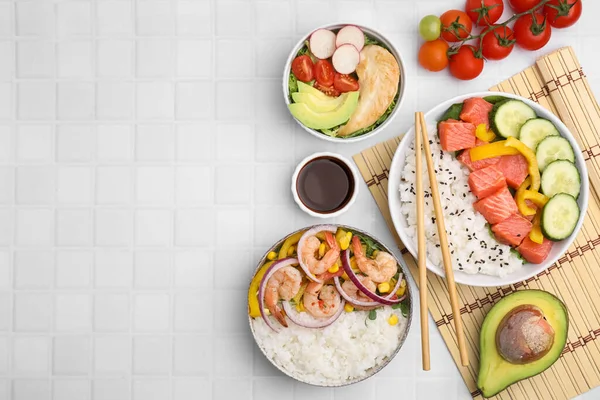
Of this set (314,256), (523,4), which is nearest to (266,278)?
(314,256)

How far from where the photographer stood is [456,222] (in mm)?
2459

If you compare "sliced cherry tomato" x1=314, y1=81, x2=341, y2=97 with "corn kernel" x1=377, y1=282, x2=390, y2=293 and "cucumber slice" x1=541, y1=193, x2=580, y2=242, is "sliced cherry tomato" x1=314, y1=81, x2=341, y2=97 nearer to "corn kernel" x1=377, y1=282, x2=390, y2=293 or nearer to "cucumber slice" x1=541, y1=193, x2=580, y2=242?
"corn kernel" x1=377, y1=282, x2=390, y2=293

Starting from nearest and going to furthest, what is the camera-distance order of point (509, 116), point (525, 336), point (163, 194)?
point (525, 336), point (509, 116), point (163, 194)

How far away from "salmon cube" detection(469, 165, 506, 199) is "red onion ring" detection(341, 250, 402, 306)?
0.45 m

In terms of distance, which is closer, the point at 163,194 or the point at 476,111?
the point at 476,111

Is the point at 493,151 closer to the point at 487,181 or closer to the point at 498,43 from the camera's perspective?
the point at 487,181

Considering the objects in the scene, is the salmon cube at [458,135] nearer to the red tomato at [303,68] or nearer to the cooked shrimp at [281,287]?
the red tomato at [303,68]

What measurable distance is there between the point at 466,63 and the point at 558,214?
0.68m

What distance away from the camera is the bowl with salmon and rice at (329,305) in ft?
7.83

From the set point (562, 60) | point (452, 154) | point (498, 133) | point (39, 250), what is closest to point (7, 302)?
point (39, 250)

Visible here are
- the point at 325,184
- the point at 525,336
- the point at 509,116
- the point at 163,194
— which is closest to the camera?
the point at 525,336

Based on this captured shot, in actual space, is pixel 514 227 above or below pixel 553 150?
below

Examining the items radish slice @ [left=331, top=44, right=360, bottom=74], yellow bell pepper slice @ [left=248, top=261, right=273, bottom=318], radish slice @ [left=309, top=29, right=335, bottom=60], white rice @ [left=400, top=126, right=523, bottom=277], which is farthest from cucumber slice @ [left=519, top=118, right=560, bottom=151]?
yellow bell pepper slice @ [left=248, top=261, right=273, bottom=318]

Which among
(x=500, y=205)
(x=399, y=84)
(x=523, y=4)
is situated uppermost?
(x=523, y=4)
